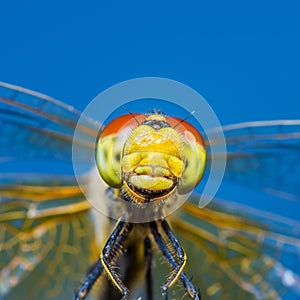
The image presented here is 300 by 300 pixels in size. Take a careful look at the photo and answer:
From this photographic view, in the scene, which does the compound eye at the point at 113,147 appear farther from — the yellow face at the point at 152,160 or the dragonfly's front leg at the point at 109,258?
the dragonfly's front leg at the point at 109,258

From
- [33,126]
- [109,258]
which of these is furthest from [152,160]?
[33,126]

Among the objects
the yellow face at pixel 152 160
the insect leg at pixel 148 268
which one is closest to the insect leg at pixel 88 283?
the insect leg at pixel 148 268

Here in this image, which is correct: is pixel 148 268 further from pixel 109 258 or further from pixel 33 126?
pixel 33 126

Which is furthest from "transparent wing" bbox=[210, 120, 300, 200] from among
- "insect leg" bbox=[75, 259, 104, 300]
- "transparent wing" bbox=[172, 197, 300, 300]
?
"insect leg" bbox=[75, 259, 104, 300]

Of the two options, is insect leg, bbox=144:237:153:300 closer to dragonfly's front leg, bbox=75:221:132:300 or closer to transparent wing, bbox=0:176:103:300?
dragonfly's front leg, bbox=75:221:132:300

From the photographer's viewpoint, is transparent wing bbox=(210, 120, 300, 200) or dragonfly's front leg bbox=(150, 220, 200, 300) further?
transparent wing bbox=(210, 120, 300, 200)

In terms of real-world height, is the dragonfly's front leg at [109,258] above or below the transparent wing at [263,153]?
below
